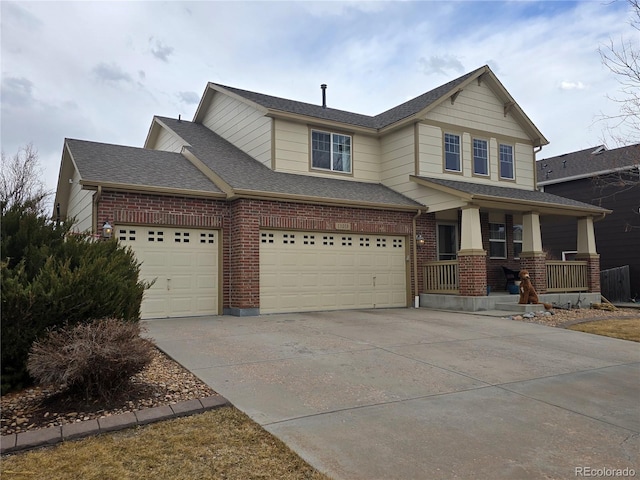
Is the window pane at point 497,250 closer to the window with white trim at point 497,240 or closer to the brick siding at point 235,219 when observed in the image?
the window with white trim at point 497,240

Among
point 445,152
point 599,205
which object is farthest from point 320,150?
point 599,205

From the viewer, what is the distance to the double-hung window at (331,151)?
14.9 metres

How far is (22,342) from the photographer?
16.5ft

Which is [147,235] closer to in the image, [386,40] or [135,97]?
[386,40]

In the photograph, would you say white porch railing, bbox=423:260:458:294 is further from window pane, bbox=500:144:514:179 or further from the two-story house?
window pane, bbox=500:144:514:179

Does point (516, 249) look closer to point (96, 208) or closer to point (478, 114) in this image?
point (478, 114)

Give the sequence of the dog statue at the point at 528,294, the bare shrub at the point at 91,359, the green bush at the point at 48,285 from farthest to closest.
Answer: the dog statue at the point at 528,294 → the green bush at the point at 48,285 → the bare shrub at the point at 91,359

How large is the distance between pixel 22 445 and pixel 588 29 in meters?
10.9

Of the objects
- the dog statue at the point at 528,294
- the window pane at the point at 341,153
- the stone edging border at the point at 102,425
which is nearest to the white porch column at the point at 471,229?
the dog statue at the point at 528,294

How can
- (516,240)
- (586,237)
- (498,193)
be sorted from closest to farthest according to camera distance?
(498,193) → (586,237) → (516,240)

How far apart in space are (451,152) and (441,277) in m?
4.43

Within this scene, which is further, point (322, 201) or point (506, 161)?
point (506, 161)

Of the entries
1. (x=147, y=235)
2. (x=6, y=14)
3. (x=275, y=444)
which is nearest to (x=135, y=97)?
(x=147, y=235)

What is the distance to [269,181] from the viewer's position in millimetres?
12812
